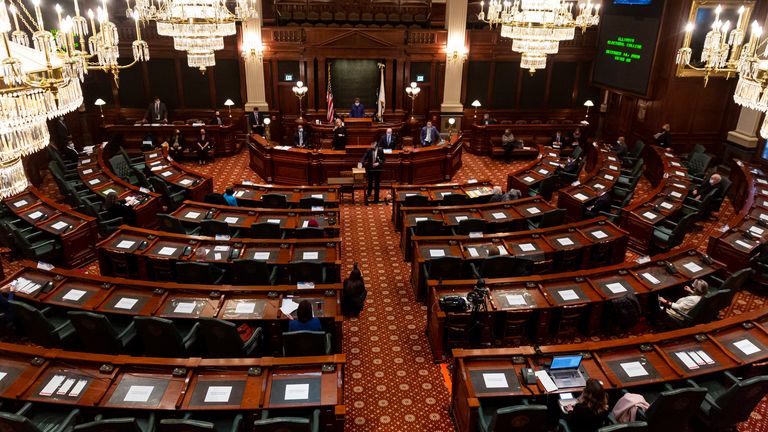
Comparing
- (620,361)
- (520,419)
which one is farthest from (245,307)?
(620,361)

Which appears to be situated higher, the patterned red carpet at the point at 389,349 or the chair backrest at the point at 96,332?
the chair backrest at the point at 96,332

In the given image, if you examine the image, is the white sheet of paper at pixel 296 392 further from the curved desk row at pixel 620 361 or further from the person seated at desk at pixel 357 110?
the person seated at desk at pixel 357 110

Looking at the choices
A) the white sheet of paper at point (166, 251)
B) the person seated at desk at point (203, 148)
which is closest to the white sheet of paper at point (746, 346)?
the white sheet of paper at point (166, 251)

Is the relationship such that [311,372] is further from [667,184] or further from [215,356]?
[667,184]

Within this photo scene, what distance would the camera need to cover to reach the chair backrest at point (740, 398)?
532 centimetres

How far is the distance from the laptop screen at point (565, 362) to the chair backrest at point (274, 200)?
260 inches

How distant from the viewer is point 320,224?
9.75 metres

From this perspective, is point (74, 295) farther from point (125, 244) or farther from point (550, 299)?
point (550, 299)

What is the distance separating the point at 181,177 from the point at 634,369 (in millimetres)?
10320

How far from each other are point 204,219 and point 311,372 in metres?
5.04

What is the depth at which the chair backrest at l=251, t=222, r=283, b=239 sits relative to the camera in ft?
30.1

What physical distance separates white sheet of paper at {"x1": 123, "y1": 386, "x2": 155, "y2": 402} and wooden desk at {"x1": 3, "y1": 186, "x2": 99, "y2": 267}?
5.38 m

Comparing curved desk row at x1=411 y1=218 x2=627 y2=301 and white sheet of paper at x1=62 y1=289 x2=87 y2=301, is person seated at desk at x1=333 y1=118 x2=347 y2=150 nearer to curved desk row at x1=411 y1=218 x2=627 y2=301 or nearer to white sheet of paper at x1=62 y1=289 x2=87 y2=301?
curved desk row at x1=411 y1=218 x2=627 y2=301

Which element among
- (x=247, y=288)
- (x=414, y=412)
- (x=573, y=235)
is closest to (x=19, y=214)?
(x=247, y=288)
